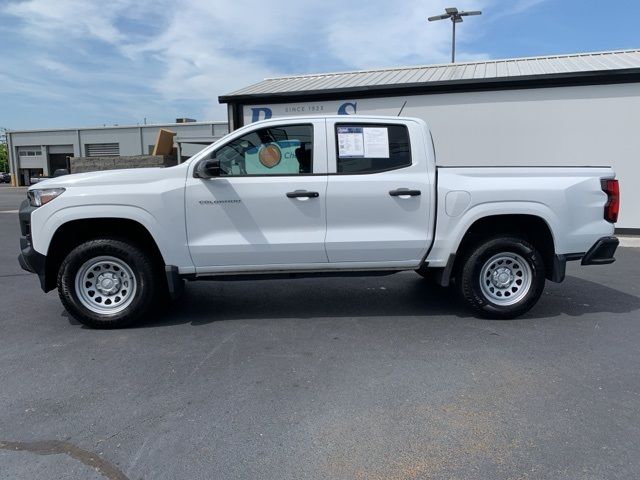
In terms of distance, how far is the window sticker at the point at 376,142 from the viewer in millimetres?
4996

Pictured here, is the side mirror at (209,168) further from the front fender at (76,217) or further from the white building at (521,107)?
the white building at (521,107)

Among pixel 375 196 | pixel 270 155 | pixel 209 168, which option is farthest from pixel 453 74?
pixel 209 168

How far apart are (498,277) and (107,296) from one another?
398cm

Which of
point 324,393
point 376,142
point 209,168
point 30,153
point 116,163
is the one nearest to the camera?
point 324,393

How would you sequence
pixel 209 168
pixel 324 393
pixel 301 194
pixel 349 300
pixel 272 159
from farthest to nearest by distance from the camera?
pixel 349 300
pixel 272 159
pixel 301 194
pixel 209 168
pixel 324 393

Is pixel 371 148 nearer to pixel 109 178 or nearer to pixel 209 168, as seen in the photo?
pixel 209 168

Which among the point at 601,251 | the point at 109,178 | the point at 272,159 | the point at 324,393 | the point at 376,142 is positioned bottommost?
the point at 324,393

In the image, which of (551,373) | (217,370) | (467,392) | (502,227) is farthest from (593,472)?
(502,227)

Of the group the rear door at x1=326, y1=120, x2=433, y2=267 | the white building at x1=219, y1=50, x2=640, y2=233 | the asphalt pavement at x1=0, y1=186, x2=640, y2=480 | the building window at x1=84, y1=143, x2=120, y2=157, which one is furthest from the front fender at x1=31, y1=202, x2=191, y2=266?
the building window at x1=84, y1=143, x2=120, y2=157

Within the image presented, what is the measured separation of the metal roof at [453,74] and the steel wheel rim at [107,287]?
928cm

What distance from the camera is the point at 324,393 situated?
11.6ft

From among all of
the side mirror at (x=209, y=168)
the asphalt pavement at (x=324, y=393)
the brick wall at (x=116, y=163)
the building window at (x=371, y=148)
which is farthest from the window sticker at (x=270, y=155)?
the brick wall at (x=116, y=163)

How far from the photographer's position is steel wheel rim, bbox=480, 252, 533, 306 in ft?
16.9

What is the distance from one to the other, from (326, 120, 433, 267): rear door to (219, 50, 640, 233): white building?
19.7 ft
